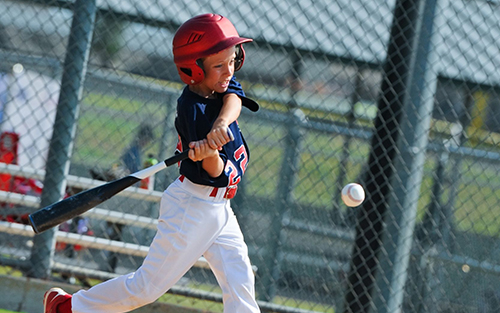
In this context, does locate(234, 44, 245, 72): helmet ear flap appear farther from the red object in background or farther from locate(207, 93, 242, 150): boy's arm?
the red object in background

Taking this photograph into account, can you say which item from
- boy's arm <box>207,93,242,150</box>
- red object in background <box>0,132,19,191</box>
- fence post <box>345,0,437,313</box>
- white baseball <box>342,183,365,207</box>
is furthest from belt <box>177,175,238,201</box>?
red object in background <box>0,132,19,191</box>

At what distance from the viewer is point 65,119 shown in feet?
12.9

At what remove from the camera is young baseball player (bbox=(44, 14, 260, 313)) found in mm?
2709

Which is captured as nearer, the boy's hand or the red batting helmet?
the boy's hand

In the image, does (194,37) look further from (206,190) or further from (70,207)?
(70,207)

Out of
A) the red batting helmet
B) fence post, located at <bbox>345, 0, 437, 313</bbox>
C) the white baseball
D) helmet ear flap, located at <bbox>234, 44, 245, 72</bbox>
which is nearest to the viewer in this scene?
the red batting helmet

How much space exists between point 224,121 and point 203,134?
12cm

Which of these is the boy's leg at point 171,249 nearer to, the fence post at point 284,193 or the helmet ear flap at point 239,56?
the helmet ear flap at point 239,56

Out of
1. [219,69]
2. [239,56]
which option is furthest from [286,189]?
[219,69]

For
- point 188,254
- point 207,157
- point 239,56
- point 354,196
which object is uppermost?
point 239,56

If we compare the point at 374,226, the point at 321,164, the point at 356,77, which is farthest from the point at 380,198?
the point at 356,77

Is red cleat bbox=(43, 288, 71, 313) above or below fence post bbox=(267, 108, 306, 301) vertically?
above

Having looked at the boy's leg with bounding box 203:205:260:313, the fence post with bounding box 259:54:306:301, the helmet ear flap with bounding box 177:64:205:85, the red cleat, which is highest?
the helmet ear flap with bounding box 177:64:205:85

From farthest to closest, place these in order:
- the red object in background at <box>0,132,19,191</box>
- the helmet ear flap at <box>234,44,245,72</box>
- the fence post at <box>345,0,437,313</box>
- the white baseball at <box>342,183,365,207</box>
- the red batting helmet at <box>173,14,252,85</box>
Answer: the red object in background at <box>0,132,19,191</box> < the fence post at <box>345,0,437,313</box> < the white baseball at <box>342,183,365,207</box> < the helmet ear flap at <box>234,44,245,72</box> < the red batting helmet at <box>173,14,252,85</box>
